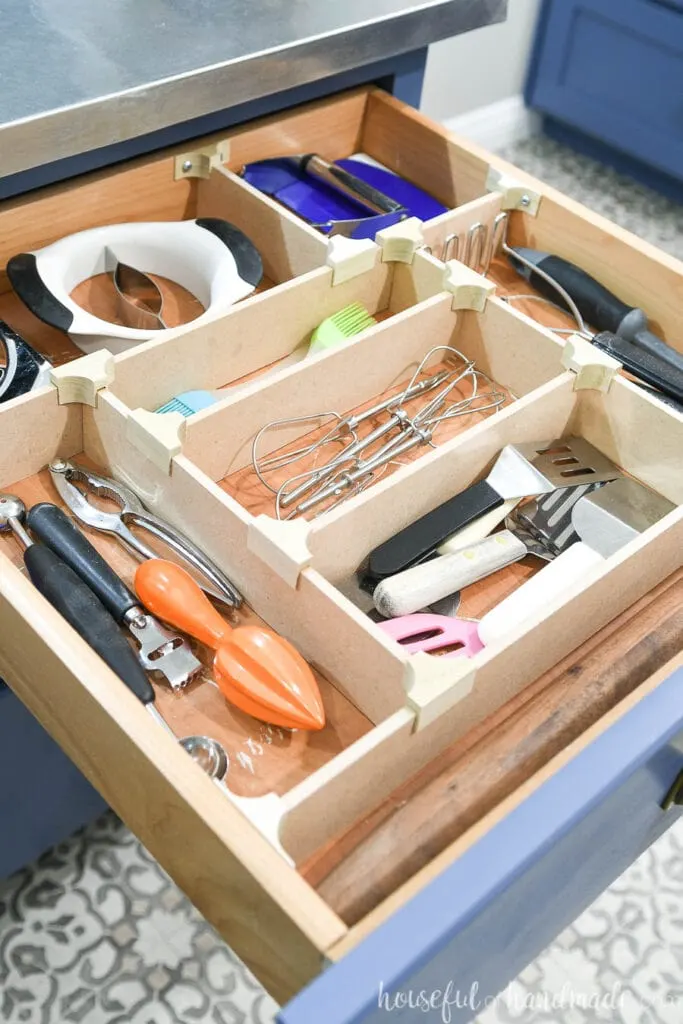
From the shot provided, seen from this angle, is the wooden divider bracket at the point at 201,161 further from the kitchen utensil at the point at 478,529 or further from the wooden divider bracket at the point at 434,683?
the wooden divider bracket at the point at 434,683

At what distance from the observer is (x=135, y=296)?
1090 mm

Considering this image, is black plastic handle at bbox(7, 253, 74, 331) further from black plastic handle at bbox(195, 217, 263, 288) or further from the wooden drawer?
black plastic handle at bbox(195, 217, 263, 288)

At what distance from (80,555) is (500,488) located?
14.0 inches

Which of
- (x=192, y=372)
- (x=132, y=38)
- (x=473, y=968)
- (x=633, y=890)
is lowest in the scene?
(x=633, y=890)

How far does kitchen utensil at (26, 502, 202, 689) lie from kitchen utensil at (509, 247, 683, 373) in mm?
578

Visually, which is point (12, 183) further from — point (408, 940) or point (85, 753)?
point (408, 940)

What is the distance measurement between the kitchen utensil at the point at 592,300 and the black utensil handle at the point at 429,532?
0.94ft

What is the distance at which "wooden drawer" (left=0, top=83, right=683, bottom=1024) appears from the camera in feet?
2.06

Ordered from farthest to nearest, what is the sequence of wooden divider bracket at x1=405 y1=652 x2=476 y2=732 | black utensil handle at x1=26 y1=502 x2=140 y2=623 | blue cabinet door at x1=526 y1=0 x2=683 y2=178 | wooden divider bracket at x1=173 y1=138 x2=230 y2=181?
blue cabinet door at x1=526 y1=0 x2=683 y2=178
wooden divider bracket at x1=173 y1=138 x2=230 y2=181
black utensil handle at x1=26 y1=502 x2=140 y2=623
wooden divider bracket at x1=405 y1=652 x2=476 y2=732

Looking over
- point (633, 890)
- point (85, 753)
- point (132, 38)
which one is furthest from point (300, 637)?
point (633, 890)

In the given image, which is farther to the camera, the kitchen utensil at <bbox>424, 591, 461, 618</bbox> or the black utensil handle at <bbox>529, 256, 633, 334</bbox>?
the black utensil handle at <bbox>529, 256, 633, 334</bbox>

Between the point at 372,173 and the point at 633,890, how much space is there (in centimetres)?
98

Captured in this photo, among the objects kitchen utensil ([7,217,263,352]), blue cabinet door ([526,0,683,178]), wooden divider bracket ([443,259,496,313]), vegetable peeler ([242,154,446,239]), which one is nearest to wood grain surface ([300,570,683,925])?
wooden divider bracket ([443,259,496,313])

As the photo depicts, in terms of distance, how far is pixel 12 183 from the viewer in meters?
0.99
